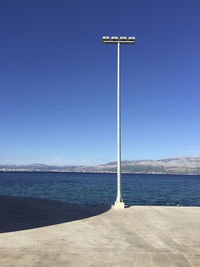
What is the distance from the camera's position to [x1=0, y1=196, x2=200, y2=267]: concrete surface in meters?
6.81

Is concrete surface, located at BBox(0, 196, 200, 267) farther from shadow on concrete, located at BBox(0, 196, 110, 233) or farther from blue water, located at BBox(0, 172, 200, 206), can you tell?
blue water, located at BBox(0, 172, 200, 206)

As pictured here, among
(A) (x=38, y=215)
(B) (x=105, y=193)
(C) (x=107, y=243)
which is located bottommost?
(B) (x=105, y=193)

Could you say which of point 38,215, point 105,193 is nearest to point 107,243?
point 38,215

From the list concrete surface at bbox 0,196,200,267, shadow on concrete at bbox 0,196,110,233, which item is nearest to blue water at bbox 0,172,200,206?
shadow on concrete at bbox 0,196,110,233

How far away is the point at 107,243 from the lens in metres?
8.46

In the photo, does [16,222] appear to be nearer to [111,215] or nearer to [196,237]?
[111,215]

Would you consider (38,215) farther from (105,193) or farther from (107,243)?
(105,193)

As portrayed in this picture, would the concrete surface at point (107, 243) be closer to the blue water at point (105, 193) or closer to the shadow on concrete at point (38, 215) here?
the shadow on concrete at point (38, 215)

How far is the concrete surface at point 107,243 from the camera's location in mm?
6812

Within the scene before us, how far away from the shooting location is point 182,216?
1385cm

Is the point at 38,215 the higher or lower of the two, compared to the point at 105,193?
higher

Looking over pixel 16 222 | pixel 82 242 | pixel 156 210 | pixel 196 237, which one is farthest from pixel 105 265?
pixel 156 210

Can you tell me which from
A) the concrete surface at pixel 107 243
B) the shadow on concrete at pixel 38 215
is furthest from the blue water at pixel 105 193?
the concrete surface at pixel 107 243

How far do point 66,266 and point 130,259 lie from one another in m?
2.10
